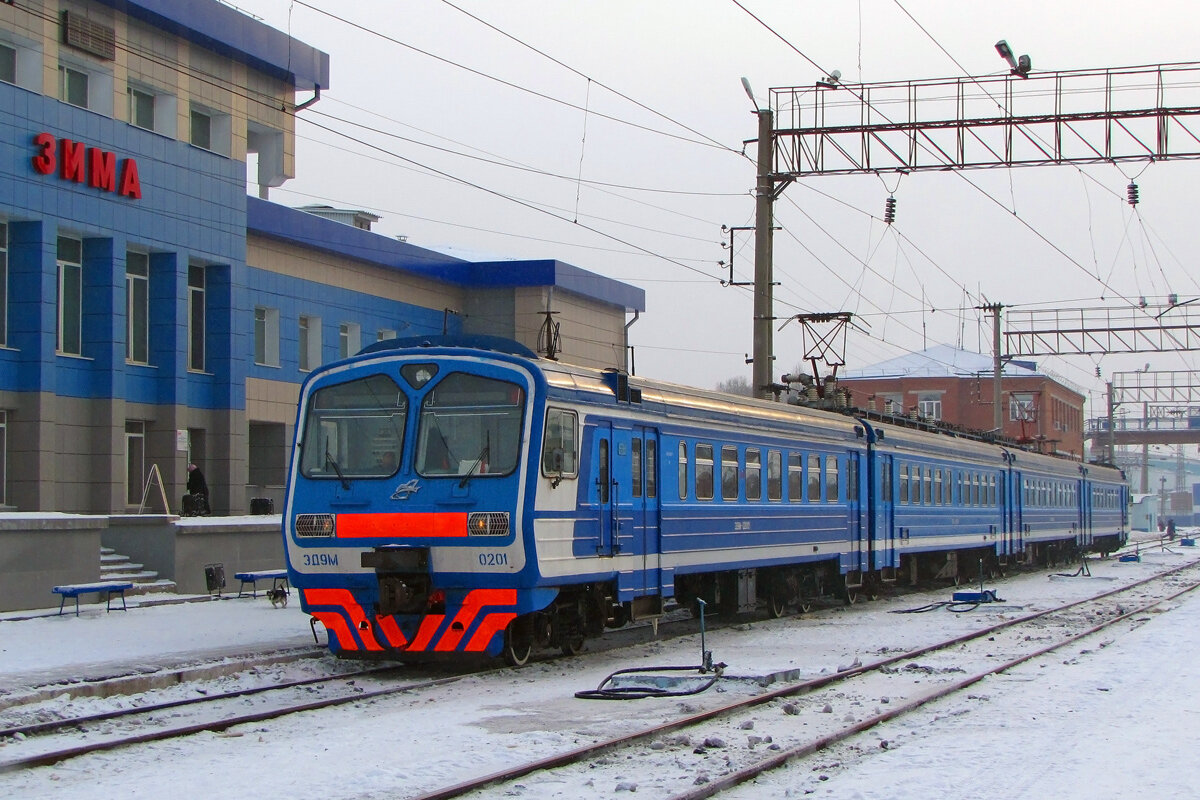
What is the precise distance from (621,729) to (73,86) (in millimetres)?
19518

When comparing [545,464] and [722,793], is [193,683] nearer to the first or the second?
[545,464]

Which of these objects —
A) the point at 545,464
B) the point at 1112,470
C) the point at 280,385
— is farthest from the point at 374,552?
the point at 1112,470

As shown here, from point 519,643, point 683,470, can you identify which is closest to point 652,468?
point 683,470

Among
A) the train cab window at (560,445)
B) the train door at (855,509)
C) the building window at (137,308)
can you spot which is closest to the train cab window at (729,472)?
the train cab window at (560,445)

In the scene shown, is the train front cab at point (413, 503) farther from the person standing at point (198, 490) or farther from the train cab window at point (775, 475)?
the person standing at point (198, 490)

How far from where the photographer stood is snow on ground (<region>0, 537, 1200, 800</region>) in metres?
8.69

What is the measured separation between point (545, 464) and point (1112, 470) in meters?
42.0

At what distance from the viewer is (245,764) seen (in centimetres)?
927

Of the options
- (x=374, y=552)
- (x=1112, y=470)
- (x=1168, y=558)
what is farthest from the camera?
(x=1112, y=470)

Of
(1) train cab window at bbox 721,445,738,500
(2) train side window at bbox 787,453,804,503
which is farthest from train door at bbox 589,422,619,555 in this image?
(2) train side window at bbox 787,453,804,503

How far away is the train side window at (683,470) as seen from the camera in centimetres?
1686

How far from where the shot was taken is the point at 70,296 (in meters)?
26.0

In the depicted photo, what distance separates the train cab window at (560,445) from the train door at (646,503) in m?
1.35

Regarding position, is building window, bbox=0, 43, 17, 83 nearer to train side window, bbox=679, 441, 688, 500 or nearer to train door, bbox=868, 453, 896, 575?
train side window, bbox=679, 441, 688, 500
